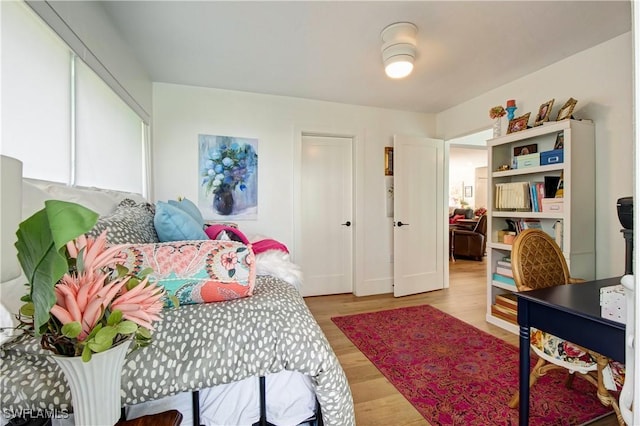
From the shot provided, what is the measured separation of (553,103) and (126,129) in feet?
11.9

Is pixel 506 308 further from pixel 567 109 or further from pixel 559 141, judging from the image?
pixel 567 109

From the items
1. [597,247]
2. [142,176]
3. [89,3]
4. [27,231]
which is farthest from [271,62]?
[597,247]

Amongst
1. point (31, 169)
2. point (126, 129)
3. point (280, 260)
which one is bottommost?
point (280, 260)

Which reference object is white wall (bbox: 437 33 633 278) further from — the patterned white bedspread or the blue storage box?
the patterned white bedspread

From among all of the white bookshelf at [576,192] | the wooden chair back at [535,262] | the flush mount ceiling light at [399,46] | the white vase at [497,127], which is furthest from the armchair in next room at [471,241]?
the flush mount ceiling light at [399,46]

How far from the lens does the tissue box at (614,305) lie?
3.04 ft

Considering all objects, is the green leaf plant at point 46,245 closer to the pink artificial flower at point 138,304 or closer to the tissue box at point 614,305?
the pink artificial flower at point 138,304

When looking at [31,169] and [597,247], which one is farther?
[597,247]

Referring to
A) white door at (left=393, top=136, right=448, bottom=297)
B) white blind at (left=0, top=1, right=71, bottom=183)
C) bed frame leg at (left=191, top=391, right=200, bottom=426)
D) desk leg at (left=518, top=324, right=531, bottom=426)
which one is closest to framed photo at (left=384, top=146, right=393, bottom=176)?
white door at (left=393, top=136, right=448, bottom=297)

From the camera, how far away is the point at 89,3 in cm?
163

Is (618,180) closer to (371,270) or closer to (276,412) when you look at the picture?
(371,270)

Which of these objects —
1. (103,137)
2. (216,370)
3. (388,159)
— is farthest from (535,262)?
(103,137)

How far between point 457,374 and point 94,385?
202cm

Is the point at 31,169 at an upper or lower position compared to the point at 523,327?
upper
